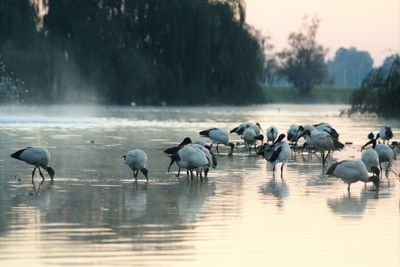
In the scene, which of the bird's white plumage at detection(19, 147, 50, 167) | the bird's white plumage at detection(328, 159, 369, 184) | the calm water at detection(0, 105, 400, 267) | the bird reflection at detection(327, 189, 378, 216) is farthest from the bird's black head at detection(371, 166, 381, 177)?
the bird's white plumage at detection(19, 147, 50, 167)

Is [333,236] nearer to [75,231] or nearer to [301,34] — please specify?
[75,231]

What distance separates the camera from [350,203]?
14.8 meters

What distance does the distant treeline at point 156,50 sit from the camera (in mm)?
60397

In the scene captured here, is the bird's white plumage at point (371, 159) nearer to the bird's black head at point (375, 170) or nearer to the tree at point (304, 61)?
the bird's black head at point (375, 170)

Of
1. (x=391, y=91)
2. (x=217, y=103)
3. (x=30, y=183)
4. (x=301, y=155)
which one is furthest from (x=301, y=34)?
(x=30, y=183)

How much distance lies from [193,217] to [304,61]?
116903 millimetres

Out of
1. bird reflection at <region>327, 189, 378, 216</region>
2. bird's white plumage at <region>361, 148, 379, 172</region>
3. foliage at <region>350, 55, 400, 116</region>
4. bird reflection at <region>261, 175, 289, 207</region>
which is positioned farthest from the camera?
foliage at <region>350, 55, 400, 116</region>

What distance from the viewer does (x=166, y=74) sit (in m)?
61.7

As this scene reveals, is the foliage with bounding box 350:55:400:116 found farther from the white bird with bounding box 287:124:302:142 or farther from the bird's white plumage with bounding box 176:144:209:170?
the bird's white plumage with bounding box 176:144:209:170

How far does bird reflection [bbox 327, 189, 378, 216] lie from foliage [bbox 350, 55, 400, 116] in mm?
25205

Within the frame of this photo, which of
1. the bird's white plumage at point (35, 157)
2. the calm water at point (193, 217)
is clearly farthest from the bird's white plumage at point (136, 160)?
the bird's white plumage at point (35, 157)

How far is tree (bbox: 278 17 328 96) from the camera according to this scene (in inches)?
4939

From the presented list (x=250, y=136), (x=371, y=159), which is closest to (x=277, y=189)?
(x=371, y=159)

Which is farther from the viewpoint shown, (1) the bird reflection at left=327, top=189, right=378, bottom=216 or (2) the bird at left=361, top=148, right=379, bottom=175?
(2) the bird at left=361, top=148, right=379, bottom=175
